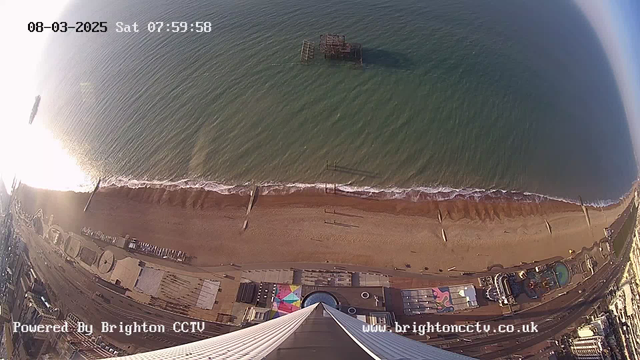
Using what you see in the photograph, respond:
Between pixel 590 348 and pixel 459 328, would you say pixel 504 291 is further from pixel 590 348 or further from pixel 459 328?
pixel 590 348

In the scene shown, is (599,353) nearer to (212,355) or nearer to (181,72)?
(212,355)

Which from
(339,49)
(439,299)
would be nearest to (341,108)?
(339,49)

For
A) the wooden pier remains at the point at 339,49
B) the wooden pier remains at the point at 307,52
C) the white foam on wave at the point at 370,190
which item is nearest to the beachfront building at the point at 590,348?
the white foam on wave at the point at 370,190

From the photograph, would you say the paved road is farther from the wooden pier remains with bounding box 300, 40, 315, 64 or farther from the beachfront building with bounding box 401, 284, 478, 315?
the wooden pier remains with bounding box 300, 40, 315, 64

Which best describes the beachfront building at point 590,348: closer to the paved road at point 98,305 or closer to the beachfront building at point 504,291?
the beachfront building at point 504,291

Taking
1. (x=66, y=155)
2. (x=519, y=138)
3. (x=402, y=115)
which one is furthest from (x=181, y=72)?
(x=519, y=138)

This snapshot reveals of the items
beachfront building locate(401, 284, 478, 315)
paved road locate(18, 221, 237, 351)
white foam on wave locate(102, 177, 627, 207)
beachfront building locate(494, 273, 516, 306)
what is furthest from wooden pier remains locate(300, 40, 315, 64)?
beachfront building locate(494, 273, 516, 306)

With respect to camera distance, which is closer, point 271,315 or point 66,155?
point 271,315
